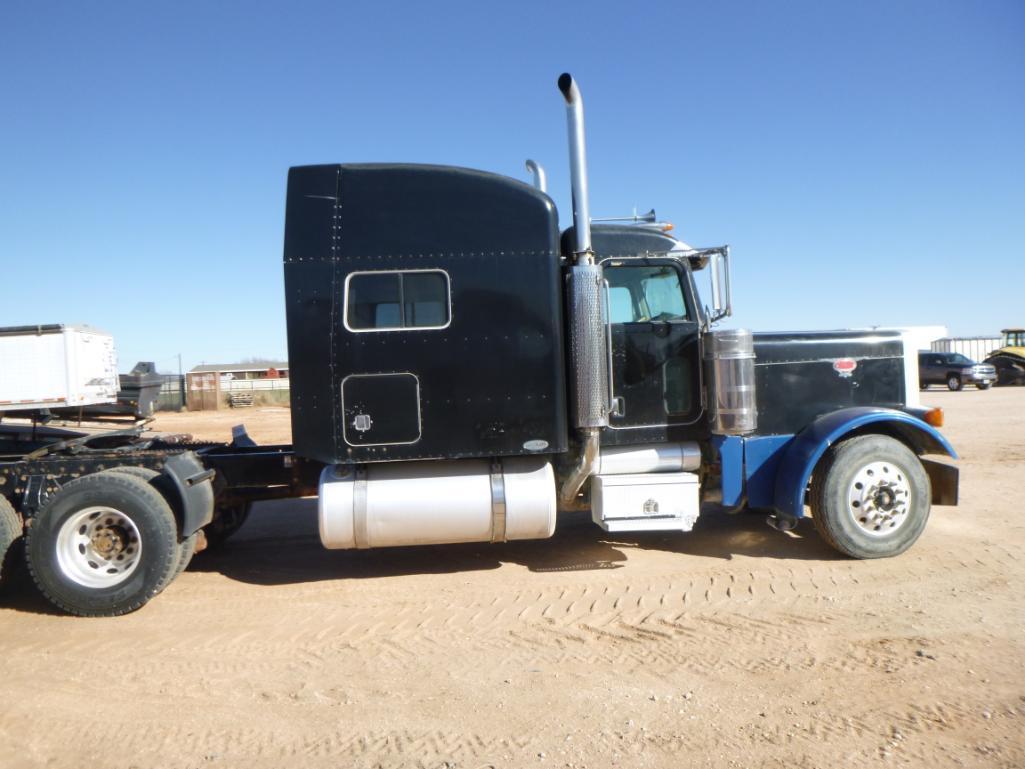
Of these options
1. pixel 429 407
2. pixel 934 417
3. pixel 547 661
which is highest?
pixel 429 407

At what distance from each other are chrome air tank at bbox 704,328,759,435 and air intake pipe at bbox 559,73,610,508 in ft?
3.32

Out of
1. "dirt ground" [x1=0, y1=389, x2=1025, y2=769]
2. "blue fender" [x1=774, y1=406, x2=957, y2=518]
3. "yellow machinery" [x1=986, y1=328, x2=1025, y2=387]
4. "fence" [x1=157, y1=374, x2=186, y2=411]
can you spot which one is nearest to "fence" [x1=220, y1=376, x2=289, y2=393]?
"fence" [x1=157, y1=374, x2=186, y2=411]

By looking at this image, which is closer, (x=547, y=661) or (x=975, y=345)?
(x=547, y=661)

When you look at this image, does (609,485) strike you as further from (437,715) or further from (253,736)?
(253,736)

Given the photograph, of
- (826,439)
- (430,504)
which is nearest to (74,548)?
(430,504)

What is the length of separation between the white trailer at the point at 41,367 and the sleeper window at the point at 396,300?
2566 millimetres

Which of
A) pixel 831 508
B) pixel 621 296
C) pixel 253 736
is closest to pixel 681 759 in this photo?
pixel 253 736

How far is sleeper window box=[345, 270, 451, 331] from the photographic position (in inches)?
204

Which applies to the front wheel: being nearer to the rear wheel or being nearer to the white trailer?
the rear wheel

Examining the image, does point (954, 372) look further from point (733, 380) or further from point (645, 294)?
point (645, 294)

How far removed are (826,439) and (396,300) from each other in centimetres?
360

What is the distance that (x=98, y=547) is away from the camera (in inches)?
206

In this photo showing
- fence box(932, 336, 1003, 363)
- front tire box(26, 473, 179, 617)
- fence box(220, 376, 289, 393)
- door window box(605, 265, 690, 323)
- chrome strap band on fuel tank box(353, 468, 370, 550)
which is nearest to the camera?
front tire box(26, 473, 179, 617)

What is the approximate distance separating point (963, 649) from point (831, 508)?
1.70 meters
